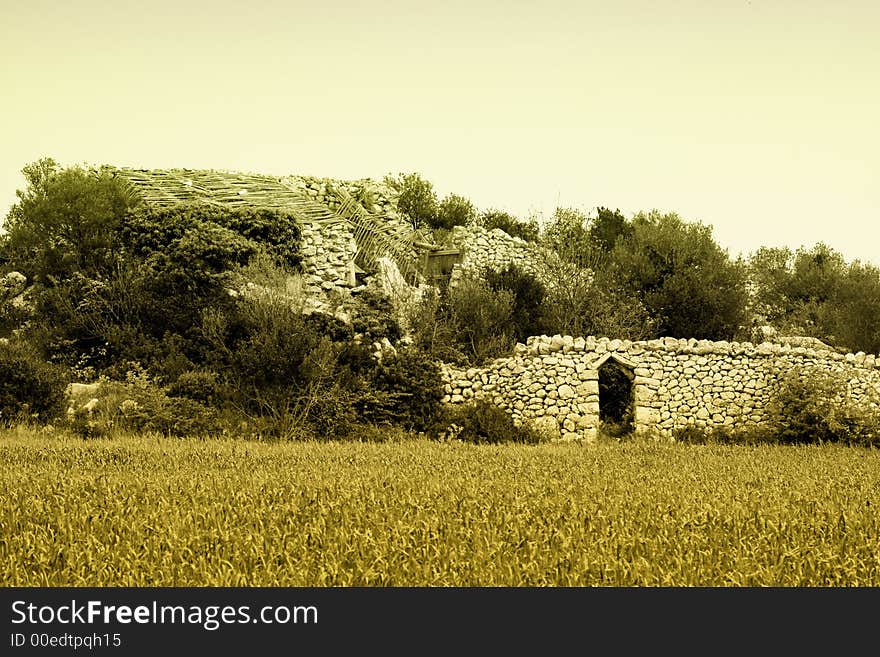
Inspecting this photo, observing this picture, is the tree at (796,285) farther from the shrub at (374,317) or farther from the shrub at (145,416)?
the shrub at (145,416)

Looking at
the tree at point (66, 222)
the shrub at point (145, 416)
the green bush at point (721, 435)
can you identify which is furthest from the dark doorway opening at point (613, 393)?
the tree at point (66, 222)

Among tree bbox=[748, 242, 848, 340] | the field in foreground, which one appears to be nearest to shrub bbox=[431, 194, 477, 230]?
tree bbox=[748, 242, 848, 340]

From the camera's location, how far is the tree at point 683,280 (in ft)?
86.4

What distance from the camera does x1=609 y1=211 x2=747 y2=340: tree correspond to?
Result: 26.3m

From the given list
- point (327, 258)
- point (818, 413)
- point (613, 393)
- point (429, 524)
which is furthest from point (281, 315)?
point (429, 524)

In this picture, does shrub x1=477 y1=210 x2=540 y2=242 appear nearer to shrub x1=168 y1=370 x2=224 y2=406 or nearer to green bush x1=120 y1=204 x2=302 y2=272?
green bush x1=120 y1=204 x2=302 y2=272

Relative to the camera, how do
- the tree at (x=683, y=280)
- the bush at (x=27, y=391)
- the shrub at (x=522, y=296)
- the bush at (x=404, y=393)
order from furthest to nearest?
1. the tree at (x=683, y=280)
2. the shrub at (x=522, y=296)
3. the bush at (x=404, y=393)
4. the bush at (x=27, y=391)

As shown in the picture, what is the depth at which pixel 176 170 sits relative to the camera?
32844mm

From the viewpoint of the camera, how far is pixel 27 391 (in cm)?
1830

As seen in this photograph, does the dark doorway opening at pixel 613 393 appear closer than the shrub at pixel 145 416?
No

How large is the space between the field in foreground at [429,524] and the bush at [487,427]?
20.7ft

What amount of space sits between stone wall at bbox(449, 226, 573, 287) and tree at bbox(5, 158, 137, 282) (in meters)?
11.4

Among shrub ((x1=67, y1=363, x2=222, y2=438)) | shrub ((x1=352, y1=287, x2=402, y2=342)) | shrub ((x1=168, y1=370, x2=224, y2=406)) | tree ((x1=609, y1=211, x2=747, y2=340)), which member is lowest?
shrub ((x1=67, y1=363, x2=222, y2=438))

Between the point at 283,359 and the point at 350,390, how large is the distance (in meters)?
1.61
